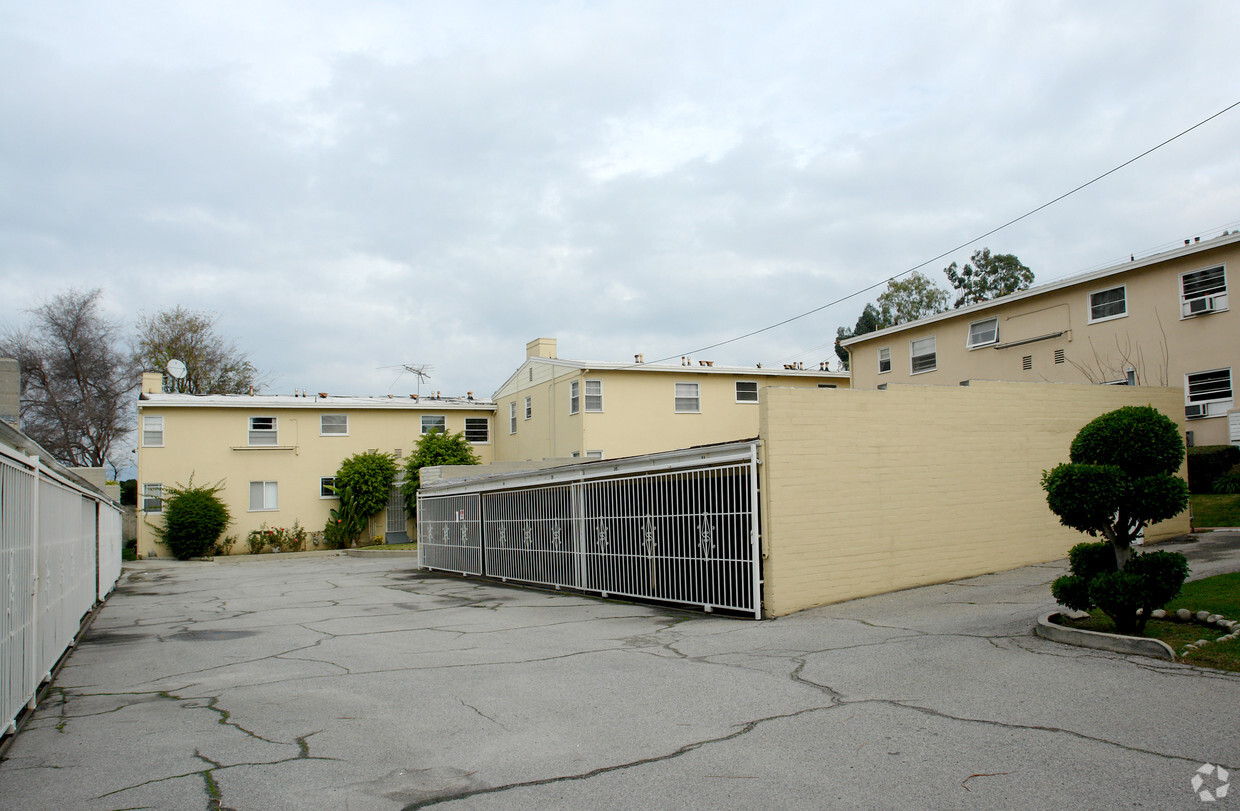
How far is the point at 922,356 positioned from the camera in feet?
91.6

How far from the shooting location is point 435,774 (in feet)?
16.7

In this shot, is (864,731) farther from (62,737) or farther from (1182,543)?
(1182,543)

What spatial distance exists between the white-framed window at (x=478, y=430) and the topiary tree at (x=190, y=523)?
9.89 m

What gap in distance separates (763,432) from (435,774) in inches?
283

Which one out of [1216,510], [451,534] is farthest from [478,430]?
[1216,510]

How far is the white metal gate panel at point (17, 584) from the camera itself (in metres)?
5.76

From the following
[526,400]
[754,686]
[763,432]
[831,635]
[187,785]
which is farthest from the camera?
[526,400]

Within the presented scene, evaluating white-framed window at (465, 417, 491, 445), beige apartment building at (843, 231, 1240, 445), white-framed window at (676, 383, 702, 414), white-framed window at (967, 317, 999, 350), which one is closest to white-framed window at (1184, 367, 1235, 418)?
beige apartment building at (843, 231, 1240, 445)

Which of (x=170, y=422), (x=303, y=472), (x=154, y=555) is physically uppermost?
(x=170, y=422)

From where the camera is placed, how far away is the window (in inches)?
1148

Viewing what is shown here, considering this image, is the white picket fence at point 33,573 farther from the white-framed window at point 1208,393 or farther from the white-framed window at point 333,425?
the white-framed window at point 333,425

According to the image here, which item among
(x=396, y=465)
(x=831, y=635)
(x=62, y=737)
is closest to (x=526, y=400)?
(x=396, y=465)

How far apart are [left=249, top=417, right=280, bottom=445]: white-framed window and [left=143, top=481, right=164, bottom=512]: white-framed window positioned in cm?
360

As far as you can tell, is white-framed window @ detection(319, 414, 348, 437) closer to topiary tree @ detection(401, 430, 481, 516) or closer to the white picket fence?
topiary tree @ detection(401, 430, 481, 516)
